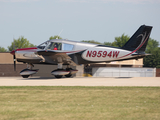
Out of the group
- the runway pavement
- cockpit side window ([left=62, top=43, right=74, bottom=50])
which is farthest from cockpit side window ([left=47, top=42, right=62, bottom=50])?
the runway pavement

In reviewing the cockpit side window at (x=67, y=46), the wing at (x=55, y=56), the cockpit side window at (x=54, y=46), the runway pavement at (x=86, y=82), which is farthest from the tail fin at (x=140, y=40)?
the cockpit side window at (x=54, y=46)

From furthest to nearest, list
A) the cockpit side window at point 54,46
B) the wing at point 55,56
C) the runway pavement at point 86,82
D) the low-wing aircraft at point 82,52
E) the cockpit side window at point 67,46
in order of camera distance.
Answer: the cockpit side window at point 67,46 → the cockpit side window at point 54,46 → the low-wing aircraft at point 82,52 → the wing at point 55,56 → the runway pavement at point 86,82

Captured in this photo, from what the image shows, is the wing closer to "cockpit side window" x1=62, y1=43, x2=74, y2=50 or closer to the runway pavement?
"cockpit side window" x1=62, y1=43, x2=74, y2=50

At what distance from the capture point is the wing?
2203cm

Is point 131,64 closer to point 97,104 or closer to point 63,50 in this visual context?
point 63,50

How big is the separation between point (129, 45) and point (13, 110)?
57.7 ft

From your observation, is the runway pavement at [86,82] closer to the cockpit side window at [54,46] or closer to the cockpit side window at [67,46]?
the cockpit side window at [54,46]

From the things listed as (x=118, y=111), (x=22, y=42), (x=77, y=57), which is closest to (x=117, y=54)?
(x=77, y=57)

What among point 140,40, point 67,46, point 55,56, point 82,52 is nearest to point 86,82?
point 55,56

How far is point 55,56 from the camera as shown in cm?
2306

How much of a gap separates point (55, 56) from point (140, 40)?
28.3 feet

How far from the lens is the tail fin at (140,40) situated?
899 inches

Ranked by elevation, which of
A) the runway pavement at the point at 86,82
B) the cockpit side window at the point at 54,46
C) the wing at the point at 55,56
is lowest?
the runway pavement at the point at 86,82

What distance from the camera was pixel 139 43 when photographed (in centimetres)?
2311
